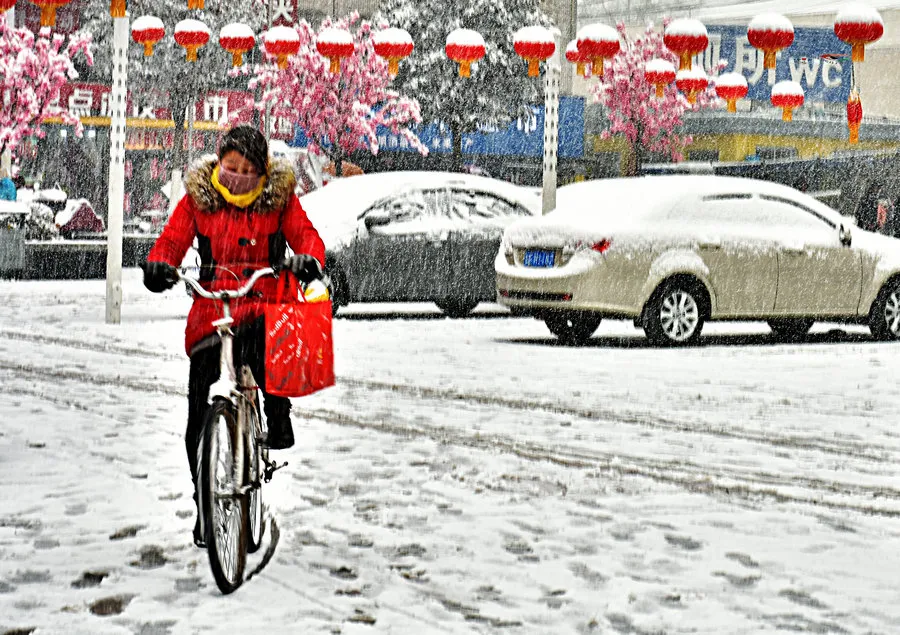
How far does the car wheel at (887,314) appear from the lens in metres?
17.0

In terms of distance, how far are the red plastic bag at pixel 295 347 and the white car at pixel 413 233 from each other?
1216 cm

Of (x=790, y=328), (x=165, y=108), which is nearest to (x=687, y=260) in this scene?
(x=790, y=328)

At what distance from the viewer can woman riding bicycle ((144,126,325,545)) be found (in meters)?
5.82

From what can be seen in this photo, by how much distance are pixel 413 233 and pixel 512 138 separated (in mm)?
42480

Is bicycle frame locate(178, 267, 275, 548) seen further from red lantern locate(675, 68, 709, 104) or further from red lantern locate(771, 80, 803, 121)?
red lantern locate(771, 80, 803, 121)

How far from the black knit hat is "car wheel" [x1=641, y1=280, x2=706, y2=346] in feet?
33.1

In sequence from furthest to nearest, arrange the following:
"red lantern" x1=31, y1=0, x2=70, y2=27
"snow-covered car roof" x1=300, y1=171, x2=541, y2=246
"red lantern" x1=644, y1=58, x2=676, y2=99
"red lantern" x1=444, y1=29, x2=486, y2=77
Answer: "red lantern" x1=644, y1=58, x2=676, y2=99 → "red lantern" x1=444, y1=29, x2=486, y2=77 → "snow-covered car roof" x1=300, y1=171, x2=541, y2=246 → "red lantern" x1=31, y1=0, x2=70, y2=27

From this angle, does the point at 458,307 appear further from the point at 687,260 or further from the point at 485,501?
the point at 485,501

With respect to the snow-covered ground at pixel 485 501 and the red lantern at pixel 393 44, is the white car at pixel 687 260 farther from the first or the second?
the red lantern at pixel 393 44

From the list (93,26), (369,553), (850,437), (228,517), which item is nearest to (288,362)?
(228,517)

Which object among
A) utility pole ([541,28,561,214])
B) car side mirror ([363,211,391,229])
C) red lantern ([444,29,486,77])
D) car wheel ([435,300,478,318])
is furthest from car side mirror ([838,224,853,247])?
red lantern ([444,29,486,77])

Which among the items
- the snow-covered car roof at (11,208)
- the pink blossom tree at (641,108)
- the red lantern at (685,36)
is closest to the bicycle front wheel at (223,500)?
the red lantern at (685,36)

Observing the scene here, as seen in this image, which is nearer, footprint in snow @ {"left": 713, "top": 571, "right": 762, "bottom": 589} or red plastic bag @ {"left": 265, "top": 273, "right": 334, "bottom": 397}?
red plastic bag @ {"left": 265, "top": 273, "right": 334, "bottom": 397}

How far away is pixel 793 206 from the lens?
16.6 m
